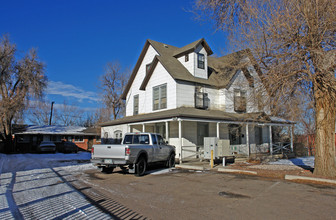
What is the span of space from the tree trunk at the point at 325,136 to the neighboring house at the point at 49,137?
1252 inches

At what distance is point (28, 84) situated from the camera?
33406 mm

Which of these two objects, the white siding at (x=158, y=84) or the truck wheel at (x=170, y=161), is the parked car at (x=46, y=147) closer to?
the white siding at (x=158, y=84)

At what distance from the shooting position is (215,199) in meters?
6.86

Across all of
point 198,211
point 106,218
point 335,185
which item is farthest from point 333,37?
point 106,218

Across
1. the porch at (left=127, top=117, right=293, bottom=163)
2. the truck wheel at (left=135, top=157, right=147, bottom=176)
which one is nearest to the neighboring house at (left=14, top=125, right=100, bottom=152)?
the porch at (left=127, top=117, right=293, bottom=163)

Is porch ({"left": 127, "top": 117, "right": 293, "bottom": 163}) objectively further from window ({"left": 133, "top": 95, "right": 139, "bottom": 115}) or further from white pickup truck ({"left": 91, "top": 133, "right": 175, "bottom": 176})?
white pickup truck ({"left": 91, "top": 133, "right": 175, "bottom": 176})

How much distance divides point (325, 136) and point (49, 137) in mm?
34319

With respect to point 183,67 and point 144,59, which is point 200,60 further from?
point 144,59

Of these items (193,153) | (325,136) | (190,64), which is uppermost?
(190,64)

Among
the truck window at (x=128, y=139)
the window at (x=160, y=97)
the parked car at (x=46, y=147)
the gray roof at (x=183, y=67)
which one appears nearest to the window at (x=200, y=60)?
the gray roof at (x=183, y=67)

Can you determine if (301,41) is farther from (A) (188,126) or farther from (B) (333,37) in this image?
(A) (188,126)

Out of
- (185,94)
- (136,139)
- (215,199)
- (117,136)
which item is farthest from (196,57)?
(215,199)

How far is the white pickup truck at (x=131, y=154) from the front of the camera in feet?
35.0

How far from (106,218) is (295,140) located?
2818 cm
